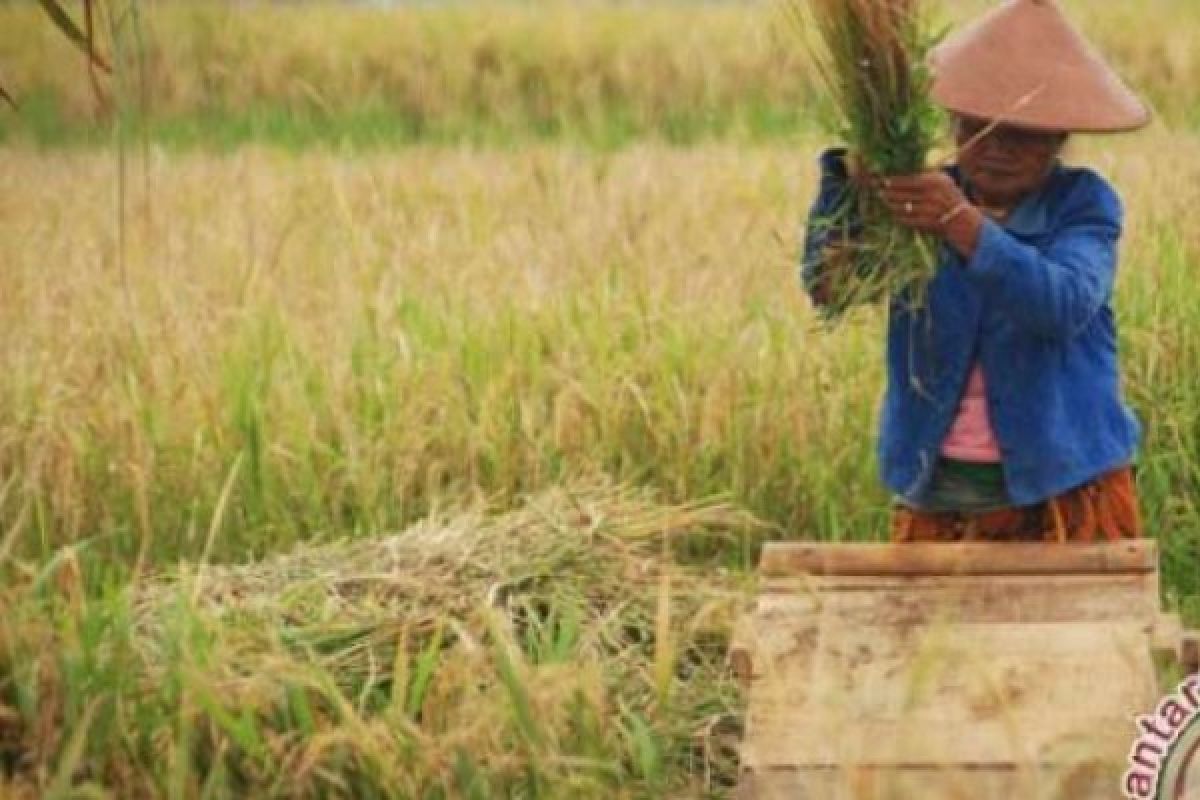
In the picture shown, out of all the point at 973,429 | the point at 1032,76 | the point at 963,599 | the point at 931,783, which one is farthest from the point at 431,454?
the point at 931,783

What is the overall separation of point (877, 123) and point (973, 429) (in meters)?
0.46

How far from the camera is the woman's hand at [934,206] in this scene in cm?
341

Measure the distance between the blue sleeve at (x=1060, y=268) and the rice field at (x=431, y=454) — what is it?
29 centimetres

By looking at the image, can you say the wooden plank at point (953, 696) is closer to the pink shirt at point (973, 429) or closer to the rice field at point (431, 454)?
the rice field at point (431, 454)

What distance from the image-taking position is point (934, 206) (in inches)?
134

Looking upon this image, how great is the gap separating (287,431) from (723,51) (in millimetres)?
6583

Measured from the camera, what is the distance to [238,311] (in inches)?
212

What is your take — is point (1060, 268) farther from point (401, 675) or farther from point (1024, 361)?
point (401, 675)

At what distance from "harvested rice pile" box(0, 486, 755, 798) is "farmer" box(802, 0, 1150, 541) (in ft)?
1.23

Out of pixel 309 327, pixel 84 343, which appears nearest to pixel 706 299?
pixel 309 327

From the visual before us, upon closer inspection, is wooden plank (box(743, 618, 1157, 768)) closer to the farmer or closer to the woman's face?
the farmer

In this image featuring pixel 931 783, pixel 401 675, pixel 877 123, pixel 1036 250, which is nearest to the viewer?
pixel 931 783

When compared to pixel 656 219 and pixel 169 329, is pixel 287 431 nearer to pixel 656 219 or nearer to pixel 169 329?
pixel 169 329

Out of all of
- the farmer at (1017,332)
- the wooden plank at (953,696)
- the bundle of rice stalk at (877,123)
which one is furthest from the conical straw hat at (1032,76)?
the wooden plank at (953,696)
